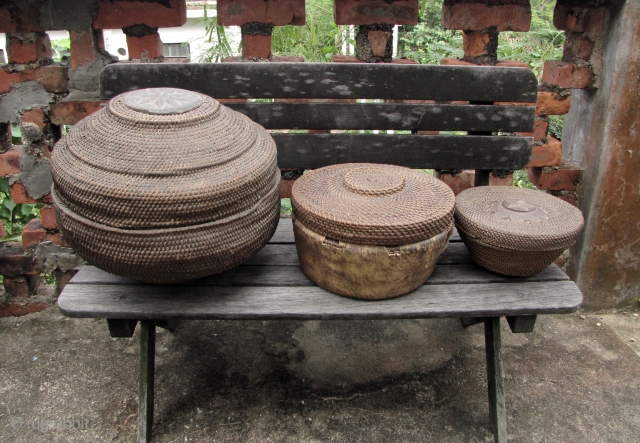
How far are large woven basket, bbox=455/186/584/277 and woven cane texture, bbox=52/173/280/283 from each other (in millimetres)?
710

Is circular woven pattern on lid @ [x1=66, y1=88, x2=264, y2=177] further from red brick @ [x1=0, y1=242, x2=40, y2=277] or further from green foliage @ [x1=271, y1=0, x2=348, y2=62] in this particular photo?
green foliage @ [x1=271, y1=0, x2=348, y2=62]

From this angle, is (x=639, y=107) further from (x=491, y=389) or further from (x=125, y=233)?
(x=125, y=233)

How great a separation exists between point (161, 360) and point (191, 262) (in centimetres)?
90

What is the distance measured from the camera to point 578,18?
238 cm

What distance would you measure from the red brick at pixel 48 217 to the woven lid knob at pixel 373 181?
143 cm

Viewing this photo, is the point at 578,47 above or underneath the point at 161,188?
above

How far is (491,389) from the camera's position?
2.01 metres

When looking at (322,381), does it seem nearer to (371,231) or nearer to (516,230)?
(371,231)

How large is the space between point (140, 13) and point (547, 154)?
187 cm

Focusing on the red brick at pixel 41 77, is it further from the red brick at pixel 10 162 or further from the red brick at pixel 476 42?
the red brick at pixel 476 42

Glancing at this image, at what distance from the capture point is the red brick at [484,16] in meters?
2.31

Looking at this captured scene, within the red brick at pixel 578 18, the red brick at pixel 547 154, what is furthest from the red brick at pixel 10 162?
the red brick at pixel 578 18

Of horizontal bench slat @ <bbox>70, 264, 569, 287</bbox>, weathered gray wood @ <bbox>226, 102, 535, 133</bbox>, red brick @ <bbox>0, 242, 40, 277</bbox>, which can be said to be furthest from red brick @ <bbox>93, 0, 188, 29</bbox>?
red brick @ <bbox>0, 242, 40, 277</bbox>

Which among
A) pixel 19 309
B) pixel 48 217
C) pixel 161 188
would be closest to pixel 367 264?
pixel 161 188
